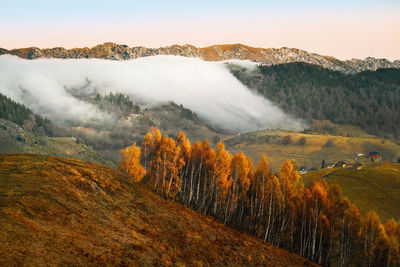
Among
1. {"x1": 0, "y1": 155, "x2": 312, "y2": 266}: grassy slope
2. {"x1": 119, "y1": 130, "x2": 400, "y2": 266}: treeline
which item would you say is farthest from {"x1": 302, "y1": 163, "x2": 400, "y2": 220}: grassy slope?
{"x1": 0, "y1": 155, "x2": 312, "y2": 266}: grassy slope

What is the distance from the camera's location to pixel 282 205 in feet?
318

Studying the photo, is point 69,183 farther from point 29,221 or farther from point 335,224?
point 335,224

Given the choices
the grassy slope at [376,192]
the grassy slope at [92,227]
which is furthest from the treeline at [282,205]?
the grassy slope at [376,192]

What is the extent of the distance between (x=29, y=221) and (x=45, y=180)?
17952 mm

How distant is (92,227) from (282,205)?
68629 mm

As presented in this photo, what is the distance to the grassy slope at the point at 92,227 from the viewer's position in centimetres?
3117

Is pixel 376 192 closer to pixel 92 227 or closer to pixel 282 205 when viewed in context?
pixel 282 205

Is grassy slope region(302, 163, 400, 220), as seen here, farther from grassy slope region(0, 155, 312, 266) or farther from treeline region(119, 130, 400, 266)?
grassy slope region(0, 155, 312, 266)

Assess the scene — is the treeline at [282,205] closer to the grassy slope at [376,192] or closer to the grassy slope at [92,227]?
the grassy slope at [92,227]

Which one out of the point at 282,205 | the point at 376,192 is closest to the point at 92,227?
the point at 282,205

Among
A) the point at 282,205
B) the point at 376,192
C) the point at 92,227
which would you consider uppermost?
the point at 92,227

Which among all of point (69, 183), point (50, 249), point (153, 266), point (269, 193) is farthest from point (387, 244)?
point (50, 249)

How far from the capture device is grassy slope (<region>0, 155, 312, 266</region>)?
31.2 metres

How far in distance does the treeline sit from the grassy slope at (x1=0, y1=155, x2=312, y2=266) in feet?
78.2
